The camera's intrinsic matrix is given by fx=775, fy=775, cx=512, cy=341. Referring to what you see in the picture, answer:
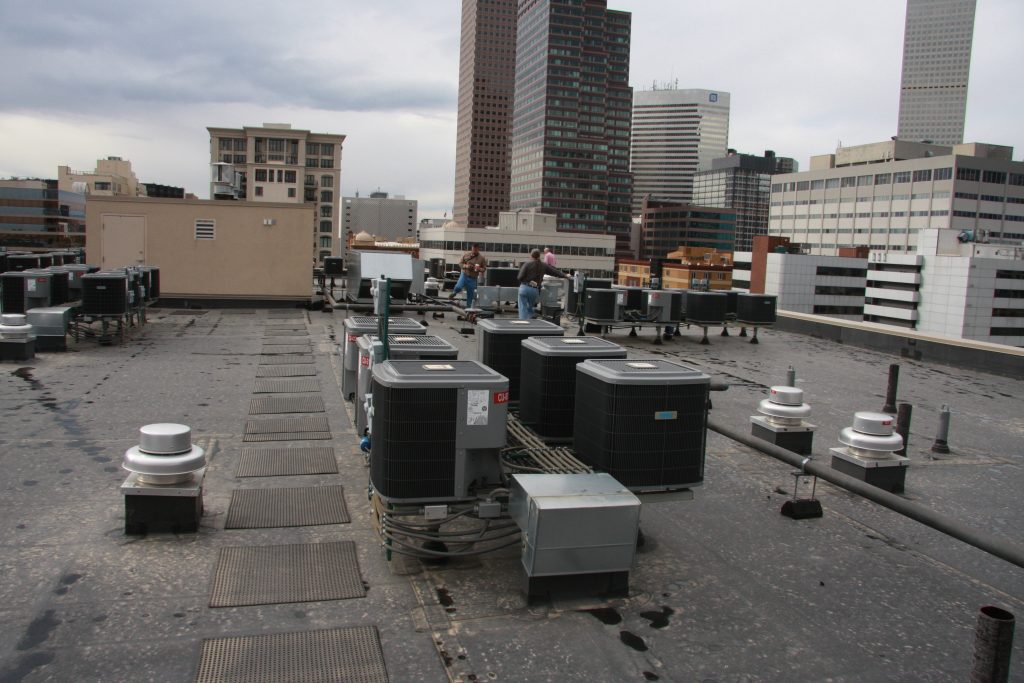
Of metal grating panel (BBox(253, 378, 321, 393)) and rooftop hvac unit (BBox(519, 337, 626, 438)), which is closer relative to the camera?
rooftop hvac unit (BBox(519, 337, 626, 438))

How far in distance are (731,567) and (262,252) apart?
23735 millimetres

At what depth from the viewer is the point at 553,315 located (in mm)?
21031

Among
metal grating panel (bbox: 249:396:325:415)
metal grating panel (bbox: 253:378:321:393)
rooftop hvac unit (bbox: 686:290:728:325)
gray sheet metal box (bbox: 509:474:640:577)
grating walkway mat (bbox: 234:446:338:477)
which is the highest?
rooftop hvac unit (bbox: 686:290:728:325)

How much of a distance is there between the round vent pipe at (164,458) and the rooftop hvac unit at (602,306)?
14.7 meters

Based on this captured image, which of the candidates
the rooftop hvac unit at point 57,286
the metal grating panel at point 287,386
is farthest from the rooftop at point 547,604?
the rooftop hvac unit at point 57,286

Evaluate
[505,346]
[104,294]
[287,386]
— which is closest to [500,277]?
[104,294]

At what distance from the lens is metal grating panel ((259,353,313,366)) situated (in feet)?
50.0

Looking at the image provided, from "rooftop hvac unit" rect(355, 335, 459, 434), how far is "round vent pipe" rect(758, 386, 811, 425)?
409 cm

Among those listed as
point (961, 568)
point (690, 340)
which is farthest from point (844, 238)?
point (961, 568)

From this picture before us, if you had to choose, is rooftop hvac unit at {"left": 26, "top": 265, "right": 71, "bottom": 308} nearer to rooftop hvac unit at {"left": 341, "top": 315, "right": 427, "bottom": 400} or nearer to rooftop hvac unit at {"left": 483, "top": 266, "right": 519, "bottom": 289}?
rooftop hvac unit at {"left": 341, "top": 315, "right": 427, "bottom": 400}

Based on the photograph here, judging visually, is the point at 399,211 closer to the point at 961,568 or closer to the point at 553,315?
the point at 553,315

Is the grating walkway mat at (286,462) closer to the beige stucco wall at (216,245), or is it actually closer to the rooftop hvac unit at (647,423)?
the rooftop hvac unit at (647,423)

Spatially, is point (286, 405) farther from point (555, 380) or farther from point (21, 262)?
point (21, 262)

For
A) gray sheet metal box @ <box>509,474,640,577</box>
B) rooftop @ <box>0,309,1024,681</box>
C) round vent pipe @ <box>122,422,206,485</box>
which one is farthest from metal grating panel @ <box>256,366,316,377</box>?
gray sheet metal box @ <box>509,474,640,577</box>
